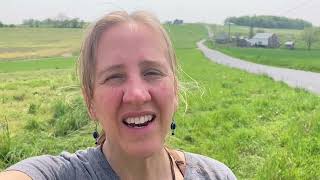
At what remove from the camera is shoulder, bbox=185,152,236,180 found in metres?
1.85

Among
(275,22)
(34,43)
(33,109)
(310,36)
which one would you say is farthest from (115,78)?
(275,22)

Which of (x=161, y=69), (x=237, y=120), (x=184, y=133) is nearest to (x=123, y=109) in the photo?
(x=161, y=69)

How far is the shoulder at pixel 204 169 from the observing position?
1.85 m

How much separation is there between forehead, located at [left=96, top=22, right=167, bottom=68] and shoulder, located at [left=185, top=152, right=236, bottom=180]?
43 centimetres

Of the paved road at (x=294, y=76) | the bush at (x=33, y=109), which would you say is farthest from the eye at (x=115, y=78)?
the paved road at (x=294, y=76)

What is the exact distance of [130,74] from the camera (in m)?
1.63

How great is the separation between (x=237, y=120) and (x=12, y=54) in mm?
49479

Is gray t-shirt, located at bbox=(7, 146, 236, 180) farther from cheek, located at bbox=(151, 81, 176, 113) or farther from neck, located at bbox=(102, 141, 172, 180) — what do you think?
cheek, located at bbox=(151, 81, 176, 113)

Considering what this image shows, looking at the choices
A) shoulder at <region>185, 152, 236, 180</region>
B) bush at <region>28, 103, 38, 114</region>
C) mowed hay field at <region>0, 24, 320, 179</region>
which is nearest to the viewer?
shoulder at <region>185, 152, 236, 180</region>

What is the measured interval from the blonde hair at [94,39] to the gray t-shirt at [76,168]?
0.18m

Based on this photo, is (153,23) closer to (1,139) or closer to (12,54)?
(1,139)

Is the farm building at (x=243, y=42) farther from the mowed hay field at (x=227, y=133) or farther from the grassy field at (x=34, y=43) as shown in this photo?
the mowed hay field at (x=227, y=133)

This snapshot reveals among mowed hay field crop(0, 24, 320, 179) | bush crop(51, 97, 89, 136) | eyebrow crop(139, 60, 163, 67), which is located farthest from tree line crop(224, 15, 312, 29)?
eyebrow crop(139, 60, 163, 67)

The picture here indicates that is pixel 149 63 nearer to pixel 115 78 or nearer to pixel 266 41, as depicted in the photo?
pixel 115 78
